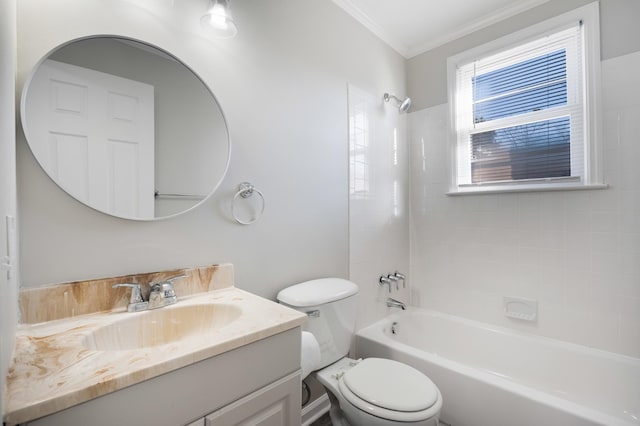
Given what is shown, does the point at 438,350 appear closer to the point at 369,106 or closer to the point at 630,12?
the point at 369,106

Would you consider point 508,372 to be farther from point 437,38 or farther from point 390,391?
point 437,38

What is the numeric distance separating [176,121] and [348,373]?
1357mm

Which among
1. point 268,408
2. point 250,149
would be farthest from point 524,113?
point 268,408

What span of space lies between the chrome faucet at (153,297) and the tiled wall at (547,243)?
1.98 metres

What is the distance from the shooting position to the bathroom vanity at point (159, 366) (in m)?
0.58

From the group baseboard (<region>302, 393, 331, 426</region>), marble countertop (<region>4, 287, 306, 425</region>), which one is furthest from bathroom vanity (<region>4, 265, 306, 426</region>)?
baseboard (<region>302, 393, 331, 426</region>)

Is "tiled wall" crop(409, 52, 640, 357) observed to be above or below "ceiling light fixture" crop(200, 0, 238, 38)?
below

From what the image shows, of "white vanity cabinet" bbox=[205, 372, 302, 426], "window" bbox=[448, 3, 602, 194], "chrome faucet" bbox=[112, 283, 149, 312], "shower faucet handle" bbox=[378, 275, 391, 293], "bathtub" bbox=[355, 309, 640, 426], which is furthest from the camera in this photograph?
"shower faucet handle" bbox=[378, 275, 391, 293]

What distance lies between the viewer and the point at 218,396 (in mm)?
761

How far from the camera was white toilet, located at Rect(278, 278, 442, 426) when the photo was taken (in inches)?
45.6

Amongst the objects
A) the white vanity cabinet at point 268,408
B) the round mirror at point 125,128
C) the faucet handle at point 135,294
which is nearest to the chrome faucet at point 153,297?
the faucet handle at point 135,294

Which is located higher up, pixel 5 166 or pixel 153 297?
pixel 5 166

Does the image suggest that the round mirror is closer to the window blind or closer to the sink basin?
the sink basin

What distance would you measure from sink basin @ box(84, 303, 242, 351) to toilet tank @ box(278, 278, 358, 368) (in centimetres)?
39
